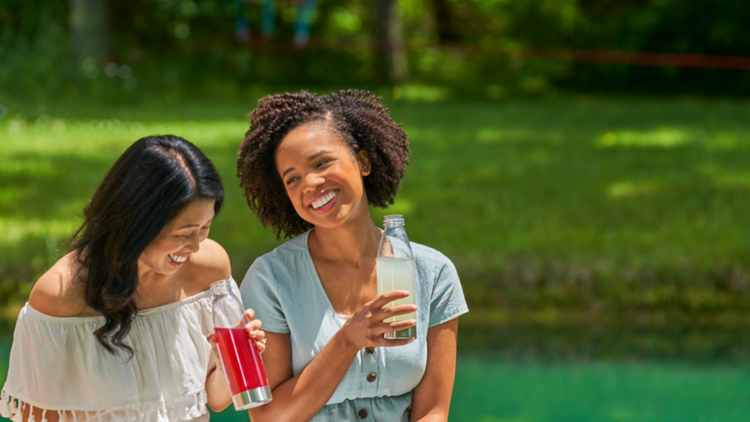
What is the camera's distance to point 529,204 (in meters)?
6.99

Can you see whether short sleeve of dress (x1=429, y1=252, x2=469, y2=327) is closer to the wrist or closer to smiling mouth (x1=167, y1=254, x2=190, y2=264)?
the wrist

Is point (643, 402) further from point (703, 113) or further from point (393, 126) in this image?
point (703, 113)

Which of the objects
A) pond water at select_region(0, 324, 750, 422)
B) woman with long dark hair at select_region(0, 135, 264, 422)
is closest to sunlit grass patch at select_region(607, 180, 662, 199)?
pond water at select_region(0, 324, 750, 422)

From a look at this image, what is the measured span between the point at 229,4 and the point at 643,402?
46.4 feet

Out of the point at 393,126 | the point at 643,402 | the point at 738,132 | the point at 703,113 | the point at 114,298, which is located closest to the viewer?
the point at 114,298

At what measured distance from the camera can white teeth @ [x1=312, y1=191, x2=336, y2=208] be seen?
86.7 inches

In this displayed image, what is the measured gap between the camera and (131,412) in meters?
2.25

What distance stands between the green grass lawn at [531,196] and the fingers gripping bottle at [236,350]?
73.4 inches

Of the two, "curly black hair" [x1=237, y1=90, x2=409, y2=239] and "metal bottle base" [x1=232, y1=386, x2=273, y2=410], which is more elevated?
"curly black hair" [x1=237, y1=90, x2=409, y2=239]

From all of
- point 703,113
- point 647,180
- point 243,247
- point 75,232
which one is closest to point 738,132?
point 703,113

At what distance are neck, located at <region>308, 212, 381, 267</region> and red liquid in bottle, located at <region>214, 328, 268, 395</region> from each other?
1.42 feet

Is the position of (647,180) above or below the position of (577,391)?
above

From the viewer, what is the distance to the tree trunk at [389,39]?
16.0 metres

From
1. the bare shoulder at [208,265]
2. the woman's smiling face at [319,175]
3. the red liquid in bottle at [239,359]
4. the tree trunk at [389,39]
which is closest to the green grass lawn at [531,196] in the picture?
the bare shoulder at [208,265]
